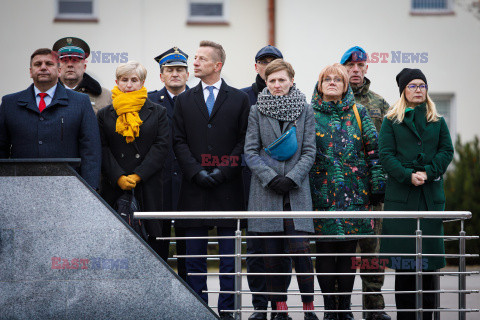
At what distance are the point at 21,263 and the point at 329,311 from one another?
237 cm

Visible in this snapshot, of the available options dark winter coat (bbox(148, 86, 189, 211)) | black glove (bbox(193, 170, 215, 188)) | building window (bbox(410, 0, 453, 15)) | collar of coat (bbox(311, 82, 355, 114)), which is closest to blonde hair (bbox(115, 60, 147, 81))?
dark winter coat (bbox(148, 86, 189, 211))

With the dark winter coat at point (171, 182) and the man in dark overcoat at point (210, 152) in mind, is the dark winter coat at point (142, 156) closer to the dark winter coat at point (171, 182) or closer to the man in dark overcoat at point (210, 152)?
the man in dark overcoat at point (210, 152)

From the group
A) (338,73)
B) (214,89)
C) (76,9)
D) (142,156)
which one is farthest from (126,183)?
(76,9)

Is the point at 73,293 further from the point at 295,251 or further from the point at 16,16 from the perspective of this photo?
the point at 16,16

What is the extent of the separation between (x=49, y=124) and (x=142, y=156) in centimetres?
88

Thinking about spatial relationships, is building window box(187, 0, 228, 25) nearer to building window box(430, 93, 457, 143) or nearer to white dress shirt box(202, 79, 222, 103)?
building window box(430, 93, 457, 143)

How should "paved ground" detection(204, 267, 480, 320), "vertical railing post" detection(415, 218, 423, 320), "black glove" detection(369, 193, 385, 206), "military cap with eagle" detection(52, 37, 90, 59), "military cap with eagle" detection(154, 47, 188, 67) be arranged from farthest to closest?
"military cap with eagle" detection(154, 47, 188, 67)
"paved ground" detection(204, 267, 480, 320)
"military cap with eagle" detection(52, 37, 90, 59)
"black glove" detection(369, 193, 385, 206)
"vertical railing post" detection(415, 218, 423, 320)

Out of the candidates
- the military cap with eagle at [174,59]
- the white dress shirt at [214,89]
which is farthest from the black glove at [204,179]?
the military cap with eagle at [174,59]

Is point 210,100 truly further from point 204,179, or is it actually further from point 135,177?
point 135,177

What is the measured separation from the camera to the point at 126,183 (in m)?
7.07

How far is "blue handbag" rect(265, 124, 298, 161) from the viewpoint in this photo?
6.86 metres

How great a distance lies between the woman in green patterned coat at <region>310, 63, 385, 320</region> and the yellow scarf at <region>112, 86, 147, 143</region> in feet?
5.17

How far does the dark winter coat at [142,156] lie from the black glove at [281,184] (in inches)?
43.8

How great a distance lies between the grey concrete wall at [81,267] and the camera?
617 cm
